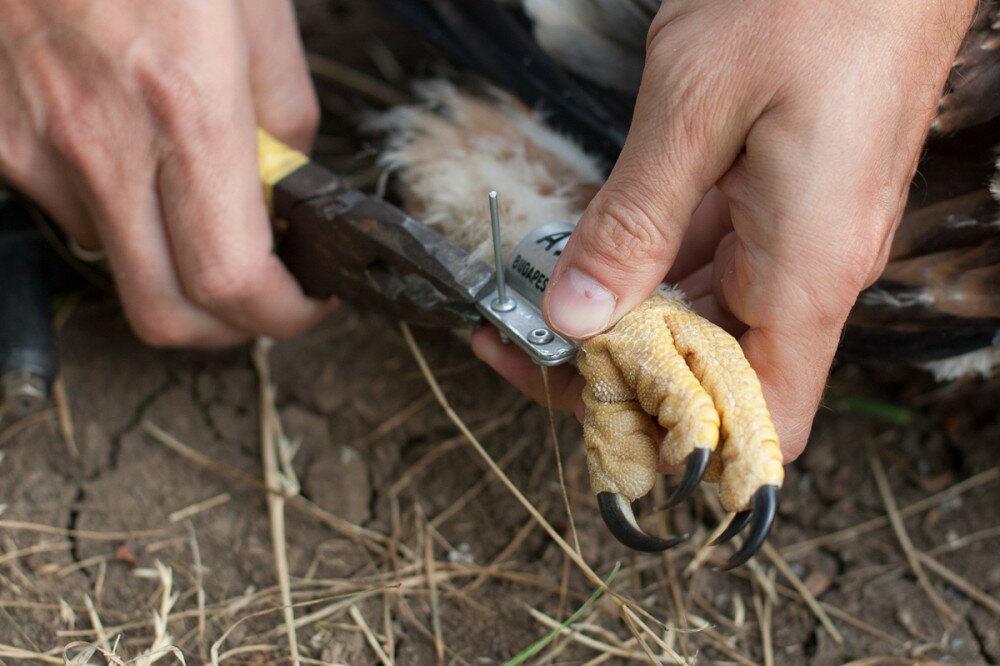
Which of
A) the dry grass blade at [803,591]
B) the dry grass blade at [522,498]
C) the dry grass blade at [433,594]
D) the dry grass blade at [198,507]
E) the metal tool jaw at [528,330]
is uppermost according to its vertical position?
the metal tool jaw at [528,330]

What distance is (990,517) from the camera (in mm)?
1344

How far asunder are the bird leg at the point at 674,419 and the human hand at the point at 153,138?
1.71 ft

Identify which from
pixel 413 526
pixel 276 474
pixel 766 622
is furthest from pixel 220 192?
pixel 766 622

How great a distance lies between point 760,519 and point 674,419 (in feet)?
0.37

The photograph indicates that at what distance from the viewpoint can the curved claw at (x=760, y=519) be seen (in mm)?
772

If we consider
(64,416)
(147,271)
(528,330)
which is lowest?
(64,416)

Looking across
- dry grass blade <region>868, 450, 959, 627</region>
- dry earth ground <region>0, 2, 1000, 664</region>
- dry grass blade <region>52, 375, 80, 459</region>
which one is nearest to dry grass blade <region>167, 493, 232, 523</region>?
dry earth ground <region>0, 2, 1000, 664</region>

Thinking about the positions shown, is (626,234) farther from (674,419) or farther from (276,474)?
(276,474)

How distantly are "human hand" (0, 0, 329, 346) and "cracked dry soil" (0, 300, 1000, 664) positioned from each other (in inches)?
8.7

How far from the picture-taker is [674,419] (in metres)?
0.83

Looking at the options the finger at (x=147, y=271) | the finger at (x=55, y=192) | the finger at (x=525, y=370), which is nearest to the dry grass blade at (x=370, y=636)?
the finger at (x=525, y=370)

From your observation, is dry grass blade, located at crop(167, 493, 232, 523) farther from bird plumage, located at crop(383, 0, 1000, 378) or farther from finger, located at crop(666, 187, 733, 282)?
finger, located at crop(666, 187, 733, 282)

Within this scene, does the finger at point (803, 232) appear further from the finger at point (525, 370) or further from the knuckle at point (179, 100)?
the knuckle at point (179, 100)

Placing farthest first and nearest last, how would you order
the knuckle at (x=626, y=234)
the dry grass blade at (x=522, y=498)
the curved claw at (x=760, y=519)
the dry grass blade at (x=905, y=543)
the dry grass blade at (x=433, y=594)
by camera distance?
the dry grass blade at (x=905, y=543) → the dry grass blade at (x=433, y=594) → the dry grass blade at (x=522, y=498) → the knuckle at (x=626, y=234) → the curved claw at (x=760, y=519)
